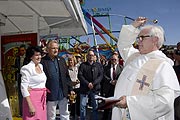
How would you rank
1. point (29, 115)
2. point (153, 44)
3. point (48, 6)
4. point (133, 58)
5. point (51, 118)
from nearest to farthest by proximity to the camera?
point (153, 44) → point (133, 58) → point (29, 115) → point (51, 118) → point (48, 6)

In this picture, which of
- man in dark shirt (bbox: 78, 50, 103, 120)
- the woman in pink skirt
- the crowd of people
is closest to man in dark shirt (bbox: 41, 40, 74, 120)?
the crowd of people

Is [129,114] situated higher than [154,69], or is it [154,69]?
[154,69]

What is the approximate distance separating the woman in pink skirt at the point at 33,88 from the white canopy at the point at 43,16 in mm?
992

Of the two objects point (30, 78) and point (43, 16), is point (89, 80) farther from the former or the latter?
point (30, 78)

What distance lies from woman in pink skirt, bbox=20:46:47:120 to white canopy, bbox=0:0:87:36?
0.99 metres

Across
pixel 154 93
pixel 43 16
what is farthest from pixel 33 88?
pixel 43 16

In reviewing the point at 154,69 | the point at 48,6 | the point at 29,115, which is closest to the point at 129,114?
the point at 154,69

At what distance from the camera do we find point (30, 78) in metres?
4.62

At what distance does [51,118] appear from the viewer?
558 centimetres

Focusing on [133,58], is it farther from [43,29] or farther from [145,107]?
[43,29]

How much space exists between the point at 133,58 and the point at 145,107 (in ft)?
2.14

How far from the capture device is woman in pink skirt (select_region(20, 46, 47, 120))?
4.54m

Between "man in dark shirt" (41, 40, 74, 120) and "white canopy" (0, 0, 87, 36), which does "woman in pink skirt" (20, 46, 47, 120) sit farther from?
"white canopy" (0, 0, 87, 36)

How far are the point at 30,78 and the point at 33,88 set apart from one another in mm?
176
